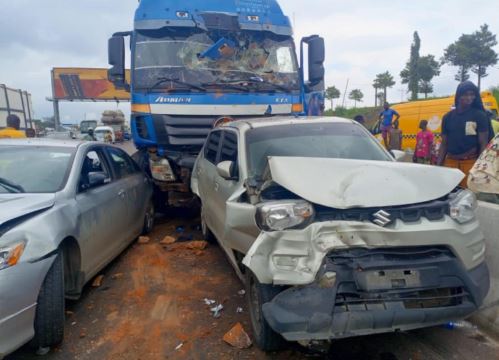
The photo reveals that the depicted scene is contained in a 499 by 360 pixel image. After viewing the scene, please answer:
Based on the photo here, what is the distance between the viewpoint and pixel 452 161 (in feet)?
17.7

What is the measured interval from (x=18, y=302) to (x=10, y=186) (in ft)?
4.50

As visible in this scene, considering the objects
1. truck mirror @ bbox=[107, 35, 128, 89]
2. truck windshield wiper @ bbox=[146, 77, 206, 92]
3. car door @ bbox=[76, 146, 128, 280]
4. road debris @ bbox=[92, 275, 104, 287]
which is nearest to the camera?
car door @ bbox=[76, 146, 128, 280]

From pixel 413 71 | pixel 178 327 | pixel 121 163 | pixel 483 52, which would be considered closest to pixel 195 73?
pixel 121 163

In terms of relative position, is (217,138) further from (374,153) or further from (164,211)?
(164,211)

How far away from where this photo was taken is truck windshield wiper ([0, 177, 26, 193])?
3734 mm

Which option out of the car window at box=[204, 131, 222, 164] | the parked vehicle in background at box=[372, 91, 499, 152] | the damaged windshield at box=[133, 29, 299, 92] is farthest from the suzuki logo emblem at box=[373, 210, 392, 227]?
the parked vehicle in background at box=[372, 91, 499, 152]

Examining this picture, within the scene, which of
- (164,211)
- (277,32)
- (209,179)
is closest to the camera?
(209,179)

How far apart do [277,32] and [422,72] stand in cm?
4008

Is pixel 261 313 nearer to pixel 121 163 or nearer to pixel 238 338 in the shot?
pixel 238 338

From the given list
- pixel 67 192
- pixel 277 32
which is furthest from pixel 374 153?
pixel 277 32

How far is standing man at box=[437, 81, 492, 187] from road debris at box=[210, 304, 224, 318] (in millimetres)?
3392

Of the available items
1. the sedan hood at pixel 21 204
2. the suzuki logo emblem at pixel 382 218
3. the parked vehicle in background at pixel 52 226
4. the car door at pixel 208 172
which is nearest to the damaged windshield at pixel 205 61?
the car door at pixel 208 172

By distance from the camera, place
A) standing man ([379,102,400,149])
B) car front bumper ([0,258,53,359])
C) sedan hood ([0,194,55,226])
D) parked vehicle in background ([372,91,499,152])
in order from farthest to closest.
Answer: standing man ([379,102,400,149]), parked vehicle in background ([372,91,499,152]), sedan hood ([0,194,55,226]), car front bumper ([0,258,53,359])

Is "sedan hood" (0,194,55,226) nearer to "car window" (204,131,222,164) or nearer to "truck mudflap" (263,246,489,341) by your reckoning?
"truck mudflap" (263,246,489,341)
